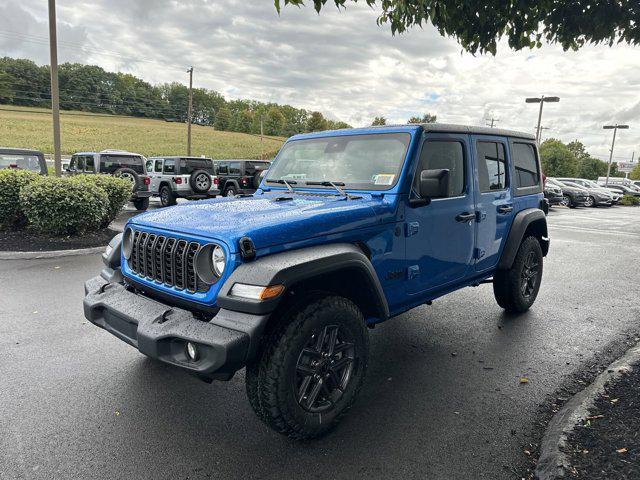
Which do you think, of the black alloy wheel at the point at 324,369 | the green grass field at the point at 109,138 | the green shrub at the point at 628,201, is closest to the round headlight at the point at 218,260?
the black alloy wheel at the point at 324,369

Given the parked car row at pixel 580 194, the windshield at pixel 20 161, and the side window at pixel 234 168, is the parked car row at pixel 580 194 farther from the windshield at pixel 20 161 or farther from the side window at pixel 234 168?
the windshield at pixel 20 161

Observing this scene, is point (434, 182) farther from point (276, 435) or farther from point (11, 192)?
point (11, 192)

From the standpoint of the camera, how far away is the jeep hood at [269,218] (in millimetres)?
2496

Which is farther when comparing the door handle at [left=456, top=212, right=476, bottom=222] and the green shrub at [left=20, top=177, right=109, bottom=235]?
the green shrub at [left=20, top=177, right=109, bottom=235]

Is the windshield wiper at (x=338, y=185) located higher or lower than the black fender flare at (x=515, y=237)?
higher

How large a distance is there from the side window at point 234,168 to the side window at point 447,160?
14850 mm

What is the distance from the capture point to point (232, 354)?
7.29ft

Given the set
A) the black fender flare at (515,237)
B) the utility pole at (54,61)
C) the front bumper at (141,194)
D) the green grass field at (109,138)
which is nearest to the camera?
the black fender flare at (515,237)

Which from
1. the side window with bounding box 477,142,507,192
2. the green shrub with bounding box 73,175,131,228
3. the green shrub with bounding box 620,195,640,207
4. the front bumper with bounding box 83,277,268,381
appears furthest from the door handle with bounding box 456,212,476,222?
the green shrub with bounding box 620,195,640,207

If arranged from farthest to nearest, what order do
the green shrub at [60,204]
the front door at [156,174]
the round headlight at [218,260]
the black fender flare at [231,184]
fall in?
1. the black fender flare at [231,184]
2. the front door at [156,174]
3. the green shrub at [60,204]
4. the round headlight at [218,260]

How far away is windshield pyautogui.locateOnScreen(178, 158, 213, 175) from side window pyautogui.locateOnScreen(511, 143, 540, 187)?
42.1 ft

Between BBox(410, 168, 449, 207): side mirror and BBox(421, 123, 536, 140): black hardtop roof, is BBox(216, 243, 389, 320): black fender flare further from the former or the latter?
BBox(421, 123, 536, 140): black hardtop roof

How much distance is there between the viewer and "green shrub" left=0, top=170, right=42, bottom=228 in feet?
26.4

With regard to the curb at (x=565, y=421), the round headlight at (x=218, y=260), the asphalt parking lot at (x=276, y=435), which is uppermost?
the round headlight at (x=218, y=260)
